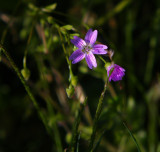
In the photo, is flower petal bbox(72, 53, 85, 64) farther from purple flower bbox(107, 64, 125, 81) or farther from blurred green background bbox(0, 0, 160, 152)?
blurred green background bbox(0, 0, 160, 152)

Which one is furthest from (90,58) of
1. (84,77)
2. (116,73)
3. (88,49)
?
(84,77)

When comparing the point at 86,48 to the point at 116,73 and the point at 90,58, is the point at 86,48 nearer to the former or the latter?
the point at 90,58

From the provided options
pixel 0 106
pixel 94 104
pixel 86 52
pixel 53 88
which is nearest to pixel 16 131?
pixel 0 106

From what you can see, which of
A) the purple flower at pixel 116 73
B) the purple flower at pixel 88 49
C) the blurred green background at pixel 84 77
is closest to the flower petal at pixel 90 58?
the purple flower at pixel 88 49

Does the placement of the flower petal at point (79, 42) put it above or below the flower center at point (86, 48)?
above

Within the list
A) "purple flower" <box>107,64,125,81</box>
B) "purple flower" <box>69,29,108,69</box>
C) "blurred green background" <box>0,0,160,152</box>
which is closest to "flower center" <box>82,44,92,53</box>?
"purple flower" <box>69,29,108,69</box>

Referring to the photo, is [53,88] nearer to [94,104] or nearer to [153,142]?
[94,104]

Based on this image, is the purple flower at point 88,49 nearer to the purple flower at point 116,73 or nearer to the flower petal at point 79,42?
the flower petal at point 79,42

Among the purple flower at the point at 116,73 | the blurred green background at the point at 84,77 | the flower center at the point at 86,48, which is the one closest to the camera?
the purple flower at the point at 116,73

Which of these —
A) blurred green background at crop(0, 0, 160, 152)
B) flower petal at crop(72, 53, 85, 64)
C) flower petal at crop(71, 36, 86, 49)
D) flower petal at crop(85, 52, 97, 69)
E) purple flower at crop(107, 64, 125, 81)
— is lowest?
blurred green background at crop(0, 0, 160, 152)
